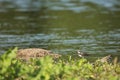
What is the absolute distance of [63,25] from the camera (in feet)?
60.6

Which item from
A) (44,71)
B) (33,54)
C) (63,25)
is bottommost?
(63,25)

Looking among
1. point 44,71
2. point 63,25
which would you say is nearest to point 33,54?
point 44,71

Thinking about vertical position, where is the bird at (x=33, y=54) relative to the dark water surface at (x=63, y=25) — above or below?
above

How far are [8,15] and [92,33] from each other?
19.9ft

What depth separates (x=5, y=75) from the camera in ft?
26.7

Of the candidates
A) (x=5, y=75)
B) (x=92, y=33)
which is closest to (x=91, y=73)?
(x=5, y=75)

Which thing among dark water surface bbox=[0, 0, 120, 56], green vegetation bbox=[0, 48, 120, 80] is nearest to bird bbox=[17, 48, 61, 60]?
dark water surface bbox=[0, 0, 120, 56]

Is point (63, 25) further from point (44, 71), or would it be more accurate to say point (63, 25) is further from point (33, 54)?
point (44, 71)

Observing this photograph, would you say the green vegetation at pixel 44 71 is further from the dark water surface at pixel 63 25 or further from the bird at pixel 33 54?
the dark water surface at pixel 63 25

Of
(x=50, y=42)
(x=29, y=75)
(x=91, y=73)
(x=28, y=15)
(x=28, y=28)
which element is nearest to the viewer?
(x=29, y=75)

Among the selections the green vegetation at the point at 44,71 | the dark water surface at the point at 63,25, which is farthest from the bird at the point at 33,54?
the green vegetation at the point at 44,71

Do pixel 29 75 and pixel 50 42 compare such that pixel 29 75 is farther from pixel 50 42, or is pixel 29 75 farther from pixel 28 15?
pixel 28 15

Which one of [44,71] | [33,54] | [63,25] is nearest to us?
[44,71]

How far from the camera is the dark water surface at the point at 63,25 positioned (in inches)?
561
